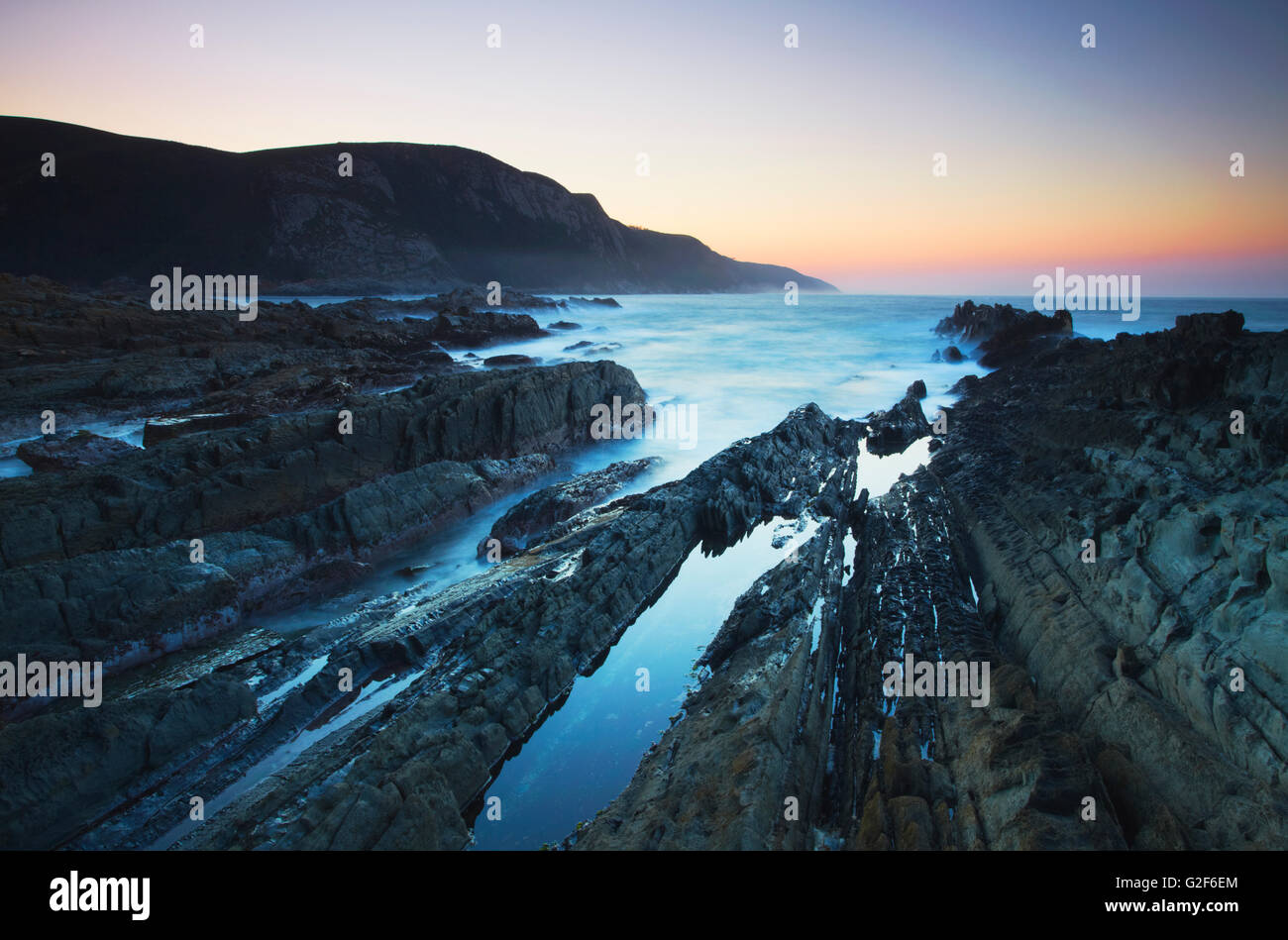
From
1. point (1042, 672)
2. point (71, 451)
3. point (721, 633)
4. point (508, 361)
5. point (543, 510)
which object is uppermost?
point (508, 361)

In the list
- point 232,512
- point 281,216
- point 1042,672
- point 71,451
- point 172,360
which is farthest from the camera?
point 281,216

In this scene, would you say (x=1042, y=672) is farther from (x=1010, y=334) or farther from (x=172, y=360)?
(x=1010, y=334)

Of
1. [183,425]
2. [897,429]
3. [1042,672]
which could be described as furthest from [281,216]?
[1042,672]

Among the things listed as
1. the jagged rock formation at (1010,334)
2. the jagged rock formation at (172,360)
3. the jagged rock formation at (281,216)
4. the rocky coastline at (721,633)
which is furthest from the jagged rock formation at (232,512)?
the jagged rock formation at (281,216)

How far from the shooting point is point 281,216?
2635 inches

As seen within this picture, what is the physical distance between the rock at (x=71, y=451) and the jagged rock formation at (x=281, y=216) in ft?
178

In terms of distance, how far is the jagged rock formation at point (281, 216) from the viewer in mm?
57406

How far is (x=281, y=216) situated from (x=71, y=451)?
67463 mm

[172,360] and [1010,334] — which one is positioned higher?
[1010,334]

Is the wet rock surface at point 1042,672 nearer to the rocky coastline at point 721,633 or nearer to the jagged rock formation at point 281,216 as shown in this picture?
the rocky coastline at point 721,633

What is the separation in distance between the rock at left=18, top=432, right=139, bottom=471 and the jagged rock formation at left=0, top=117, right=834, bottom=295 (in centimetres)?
5424

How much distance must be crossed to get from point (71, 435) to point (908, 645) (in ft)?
57.1

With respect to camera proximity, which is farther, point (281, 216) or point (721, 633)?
point (281, 216)

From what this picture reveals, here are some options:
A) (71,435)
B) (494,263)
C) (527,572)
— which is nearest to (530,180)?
(494,263)
